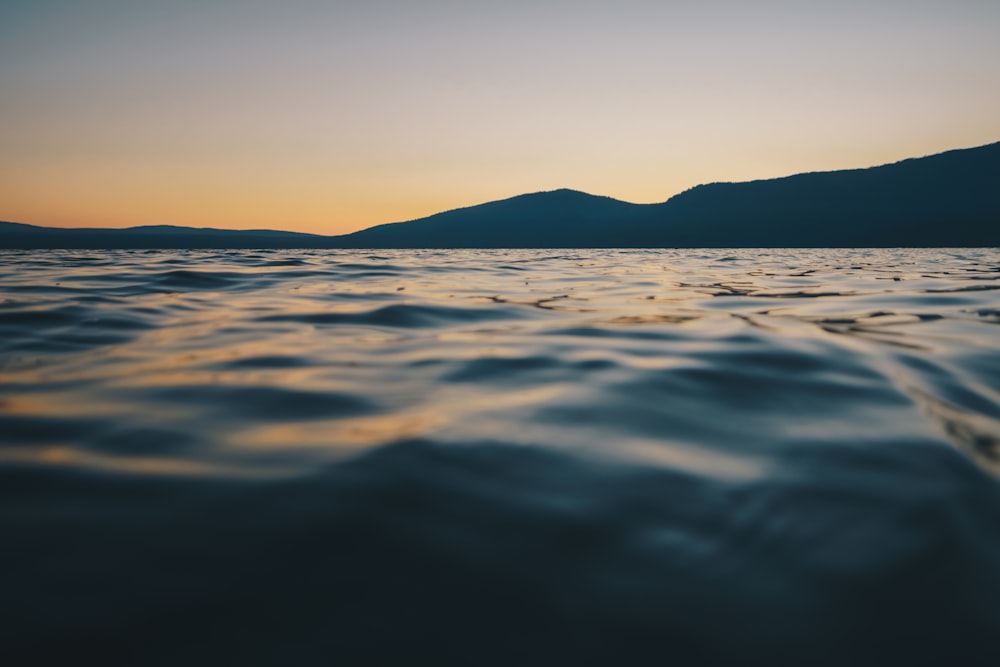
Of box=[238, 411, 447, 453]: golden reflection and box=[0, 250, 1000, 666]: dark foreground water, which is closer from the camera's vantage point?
box=[0, 250, 1000, 666]: dark foreground water

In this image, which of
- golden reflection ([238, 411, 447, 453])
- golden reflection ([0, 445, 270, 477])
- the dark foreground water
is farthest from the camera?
golden reflection ([238, 411, 447, 453])

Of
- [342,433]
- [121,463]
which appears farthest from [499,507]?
[121,463]

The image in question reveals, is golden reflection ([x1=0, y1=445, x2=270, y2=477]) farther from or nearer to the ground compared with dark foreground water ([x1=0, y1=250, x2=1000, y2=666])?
farther from the ground

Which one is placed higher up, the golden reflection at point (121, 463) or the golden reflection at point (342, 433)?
the golden reflection at point (121, 463)

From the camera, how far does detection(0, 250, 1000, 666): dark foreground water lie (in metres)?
1.21

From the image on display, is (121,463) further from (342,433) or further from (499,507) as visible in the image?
(499,507)

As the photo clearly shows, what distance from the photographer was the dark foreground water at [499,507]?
1211 mm

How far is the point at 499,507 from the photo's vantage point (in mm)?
1788

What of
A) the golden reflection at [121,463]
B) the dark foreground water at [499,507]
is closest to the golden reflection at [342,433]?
the dark foreground water at [499,507]

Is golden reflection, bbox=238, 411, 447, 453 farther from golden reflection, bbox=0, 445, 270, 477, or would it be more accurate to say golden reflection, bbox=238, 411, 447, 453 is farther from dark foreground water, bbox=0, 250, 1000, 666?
golden reflection, bbox=0, 445, 270, 477

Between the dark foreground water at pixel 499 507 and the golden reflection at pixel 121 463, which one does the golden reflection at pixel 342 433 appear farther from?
the golden reflection at pixel 121 463

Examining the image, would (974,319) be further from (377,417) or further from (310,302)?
(310,302)

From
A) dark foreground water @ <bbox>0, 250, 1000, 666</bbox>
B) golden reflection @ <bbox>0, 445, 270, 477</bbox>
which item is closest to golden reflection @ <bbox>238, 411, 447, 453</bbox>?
dark foreground water @ <bbox>0, 250, 1000, 666</bbox>

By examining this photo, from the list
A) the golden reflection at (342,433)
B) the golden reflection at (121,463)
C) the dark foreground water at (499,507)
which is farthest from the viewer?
the golden reflection at (342,433)
